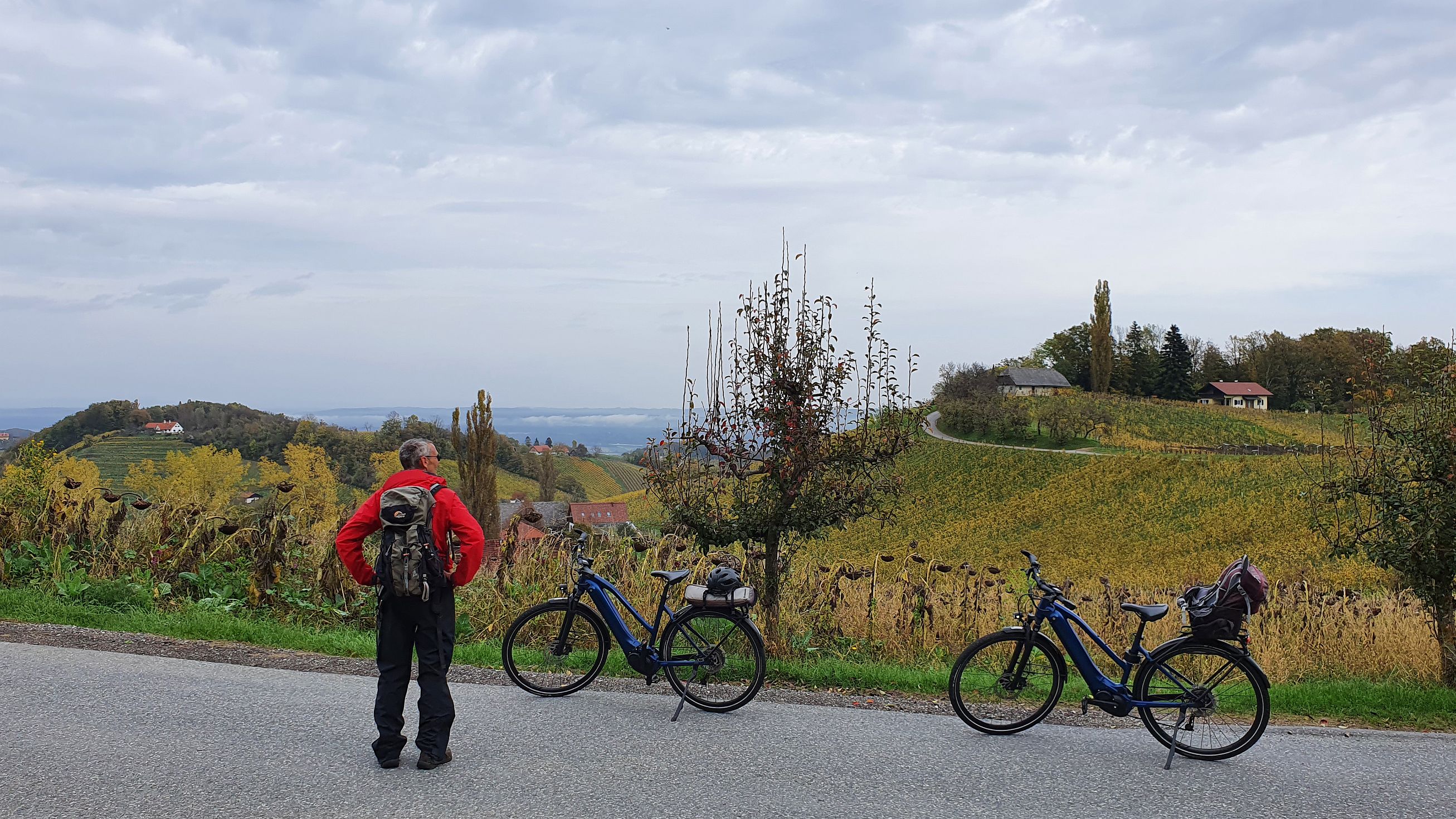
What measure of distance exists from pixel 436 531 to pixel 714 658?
Result: 2.07 meters

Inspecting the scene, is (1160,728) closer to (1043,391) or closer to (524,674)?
(524,674)

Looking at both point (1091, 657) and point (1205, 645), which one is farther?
point (1091, 657)

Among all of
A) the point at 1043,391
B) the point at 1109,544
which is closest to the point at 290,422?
the point at 1043,391

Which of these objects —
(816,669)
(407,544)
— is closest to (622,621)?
(816,669)

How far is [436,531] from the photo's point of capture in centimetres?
512

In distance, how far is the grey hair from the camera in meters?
5.15

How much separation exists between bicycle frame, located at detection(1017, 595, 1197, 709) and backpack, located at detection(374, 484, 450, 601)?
3594 mm

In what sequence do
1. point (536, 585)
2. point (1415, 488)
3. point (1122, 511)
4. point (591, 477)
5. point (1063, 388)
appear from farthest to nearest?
point (591, 477), point (1063, 388), point (1122, 511), point (536, 585), point (1415, 488)

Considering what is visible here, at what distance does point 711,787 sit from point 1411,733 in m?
4.89

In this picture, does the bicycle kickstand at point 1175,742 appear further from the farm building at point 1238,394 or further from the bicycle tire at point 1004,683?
the farm building at point 1238,394

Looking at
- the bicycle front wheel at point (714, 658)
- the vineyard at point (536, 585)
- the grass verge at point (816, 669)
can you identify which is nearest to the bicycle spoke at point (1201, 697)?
the grass verge at point (816, 669)

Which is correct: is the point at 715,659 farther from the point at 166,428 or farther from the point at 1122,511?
the point at 166,428

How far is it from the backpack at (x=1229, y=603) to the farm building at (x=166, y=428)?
95.9 m

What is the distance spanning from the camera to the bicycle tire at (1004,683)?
5.84 meters
